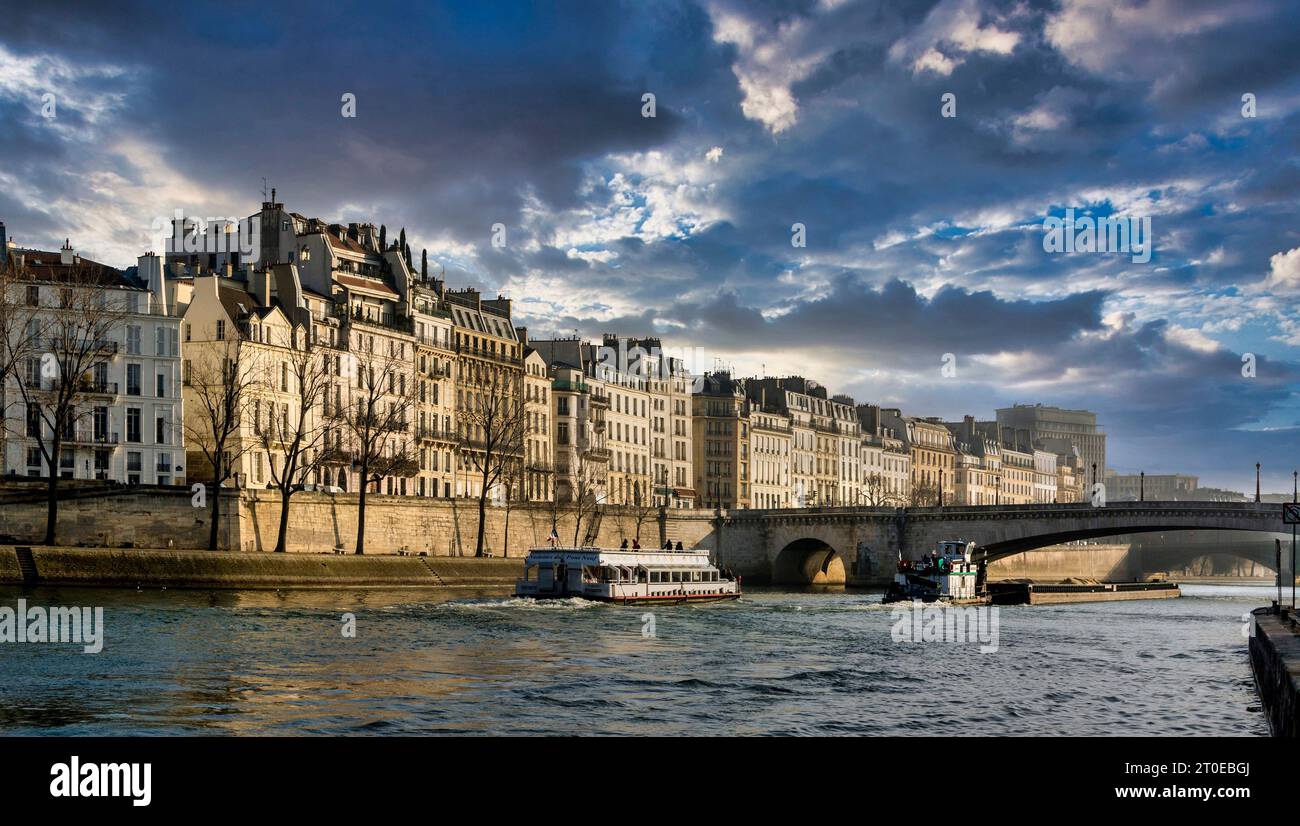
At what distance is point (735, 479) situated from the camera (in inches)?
6526

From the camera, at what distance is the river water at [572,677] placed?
29172mm

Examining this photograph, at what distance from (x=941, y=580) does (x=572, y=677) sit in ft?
192

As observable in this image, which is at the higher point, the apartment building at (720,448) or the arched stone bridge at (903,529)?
the apartment building at (720,448)

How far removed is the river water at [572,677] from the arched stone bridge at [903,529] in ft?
131

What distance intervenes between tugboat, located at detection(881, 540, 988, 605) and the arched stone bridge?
15.9 m

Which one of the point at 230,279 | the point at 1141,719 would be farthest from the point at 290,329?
the point at 1141,719

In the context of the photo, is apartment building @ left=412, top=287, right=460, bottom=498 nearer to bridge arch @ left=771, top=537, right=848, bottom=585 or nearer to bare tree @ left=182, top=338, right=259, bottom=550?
bare tree @ left=182, top=338, right=259, bottom=550

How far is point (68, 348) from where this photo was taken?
74250 millimetres

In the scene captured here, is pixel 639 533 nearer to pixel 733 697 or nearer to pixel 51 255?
pixel 51 255

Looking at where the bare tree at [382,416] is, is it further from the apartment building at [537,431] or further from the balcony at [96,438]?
the apartment building at [537,431]

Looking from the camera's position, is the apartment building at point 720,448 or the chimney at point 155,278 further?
the apartment building at point 720,448

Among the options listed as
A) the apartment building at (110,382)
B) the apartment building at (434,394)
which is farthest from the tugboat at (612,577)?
the apartment building at (434,394)

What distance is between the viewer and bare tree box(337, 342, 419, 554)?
9312cm
